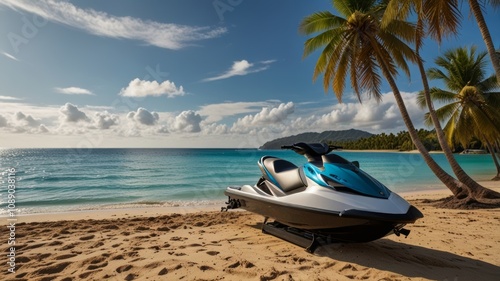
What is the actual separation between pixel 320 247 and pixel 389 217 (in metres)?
1.16

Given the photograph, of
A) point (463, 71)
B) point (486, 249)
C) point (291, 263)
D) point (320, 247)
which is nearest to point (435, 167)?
point (486, 249)

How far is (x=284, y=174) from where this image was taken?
161 inches

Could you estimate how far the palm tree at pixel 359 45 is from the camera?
371 inches

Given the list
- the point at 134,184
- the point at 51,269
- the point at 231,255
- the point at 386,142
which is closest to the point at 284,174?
the point at 231,255

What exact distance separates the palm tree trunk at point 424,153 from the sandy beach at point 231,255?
3.07 metres

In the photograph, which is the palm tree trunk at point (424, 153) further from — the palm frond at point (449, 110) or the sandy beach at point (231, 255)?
the palm frond at point (449, 110)

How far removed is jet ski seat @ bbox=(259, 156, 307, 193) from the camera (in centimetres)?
385

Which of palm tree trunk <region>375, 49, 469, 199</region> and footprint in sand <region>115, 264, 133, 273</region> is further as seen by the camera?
palm tree trunk <region>375, 49, 469, 199</region>

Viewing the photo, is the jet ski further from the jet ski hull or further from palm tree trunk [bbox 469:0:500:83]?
palm tree trunk [bbox 469:0:500:83]

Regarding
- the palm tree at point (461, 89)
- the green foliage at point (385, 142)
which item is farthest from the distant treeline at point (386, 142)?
the palm tree at point (461, 89)

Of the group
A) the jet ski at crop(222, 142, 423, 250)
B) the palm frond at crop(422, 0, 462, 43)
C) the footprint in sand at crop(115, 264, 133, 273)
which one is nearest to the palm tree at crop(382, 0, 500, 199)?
the palm frond at crop(422, 0, 462, 43)

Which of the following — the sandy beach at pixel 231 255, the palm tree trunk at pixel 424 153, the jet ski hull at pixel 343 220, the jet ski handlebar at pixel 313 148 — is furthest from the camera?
the palm tree trunk at pixel 424 153

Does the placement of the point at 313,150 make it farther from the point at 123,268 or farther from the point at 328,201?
the point at 123,268

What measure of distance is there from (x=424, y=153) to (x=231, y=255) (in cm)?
734
